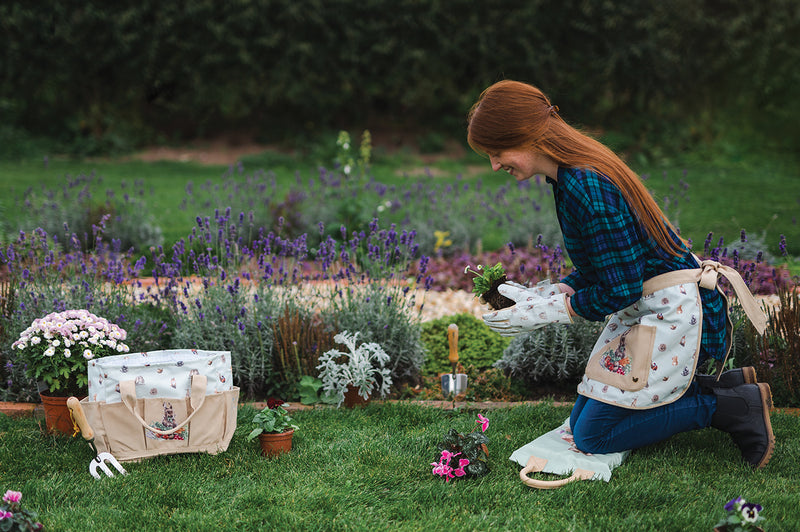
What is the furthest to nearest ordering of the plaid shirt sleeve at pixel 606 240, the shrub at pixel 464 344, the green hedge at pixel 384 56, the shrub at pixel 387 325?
the green hedge at pixel 384 56 → the shrub at pixel 464 344 → the shrub at pixel 387 325 → the plaid shirt sleeve at pixel 606 240

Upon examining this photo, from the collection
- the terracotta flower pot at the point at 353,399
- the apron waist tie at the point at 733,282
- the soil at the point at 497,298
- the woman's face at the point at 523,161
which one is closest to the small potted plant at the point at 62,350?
the terracotta flower pot at the point at 353,399

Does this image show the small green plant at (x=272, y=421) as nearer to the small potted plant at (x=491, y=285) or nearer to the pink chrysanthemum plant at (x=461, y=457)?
the pink chrysanthemum plant at (x=461, y=457)

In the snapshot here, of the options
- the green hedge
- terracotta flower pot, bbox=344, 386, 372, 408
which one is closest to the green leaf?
terracotta flower pot, bbox=344, 386, 372, 408

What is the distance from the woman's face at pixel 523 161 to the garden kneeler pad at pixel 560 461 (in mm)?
1023

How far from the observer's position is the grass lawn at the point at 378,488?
91.8 inches

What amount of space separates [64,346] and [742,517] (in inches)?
100

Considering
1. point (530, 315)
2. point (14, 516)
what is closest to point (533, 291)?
point (530, 315)

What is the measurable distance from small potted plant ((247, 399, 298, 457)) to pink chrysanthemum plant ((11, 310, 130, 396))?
676 mm

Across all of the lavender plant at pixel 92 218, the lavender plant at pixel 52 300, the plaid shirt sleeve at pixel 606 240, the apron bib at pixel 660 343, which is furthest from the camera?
the lavender plant at pixel 92 218

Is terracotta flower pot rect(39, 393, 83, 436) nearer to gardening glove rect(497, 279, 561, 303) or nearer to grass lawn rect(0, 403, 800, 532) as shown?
grass lawn rect(0, 403, 800, 532)

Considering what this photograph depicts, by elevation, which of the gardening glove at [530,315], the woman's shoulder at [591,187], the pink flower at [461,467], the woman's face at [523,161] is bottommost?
the pink flower at [461,467]

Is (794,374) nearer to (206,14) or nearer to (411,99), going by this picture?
(411,99)

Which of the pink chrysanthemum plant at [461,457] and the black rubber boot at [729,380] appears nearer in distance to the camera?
the pink chrysanthemum plant at [461,457]

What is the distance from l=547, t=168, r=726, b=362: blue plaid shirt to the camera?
244 centimetres
